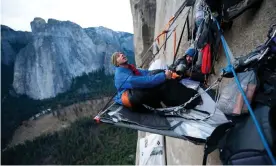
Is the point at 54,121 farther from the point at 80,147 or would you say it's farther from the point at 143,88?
the point at 143,88

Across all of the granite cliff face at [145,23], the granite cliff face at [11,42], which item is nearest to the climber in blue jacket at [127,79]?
the granite cliff face at [145,23]

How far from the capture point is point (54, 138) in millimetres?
46188

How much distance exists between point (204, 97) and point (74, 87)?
238 feet

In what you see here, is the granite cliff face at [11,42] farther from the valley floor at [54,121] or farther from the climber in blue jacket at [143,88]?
the climber in blue jacket at [143,88]

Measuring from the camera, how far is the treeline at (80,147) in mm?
36875

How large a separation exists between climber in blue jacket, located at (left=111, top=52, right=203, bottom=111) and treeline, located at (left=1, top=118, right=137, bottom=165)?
31.2 meters

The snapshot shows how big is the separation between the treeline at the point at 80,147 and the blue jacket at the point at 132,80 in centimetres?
3131

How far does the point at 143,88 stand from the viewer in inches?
147

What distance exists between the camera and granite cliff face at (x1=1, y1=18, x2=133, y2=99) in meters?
67.3

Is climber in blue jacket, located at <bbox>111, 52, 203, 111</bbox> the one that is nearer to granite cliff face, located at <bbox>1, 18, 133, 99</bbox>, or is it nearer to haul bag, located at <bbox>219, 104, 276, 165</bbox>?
haul bag, located at <bbox>219, 104, 276, 165</bbox>

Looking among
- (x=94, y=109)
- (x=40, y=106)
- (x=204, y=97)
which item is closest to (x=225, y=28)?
(x=204, y=97)

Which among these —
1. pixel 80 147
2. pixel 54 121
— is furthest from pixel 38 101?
pixel 80 147

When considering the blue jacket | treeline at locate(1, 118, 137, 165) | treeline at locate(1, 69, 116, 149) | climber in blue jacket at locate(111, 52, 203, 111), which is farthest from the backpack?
treeline at locate(1, 69, 116, 149)

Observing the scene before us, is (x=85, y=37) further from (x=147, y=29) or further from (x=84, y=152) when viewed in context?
(x=147, y=29)
